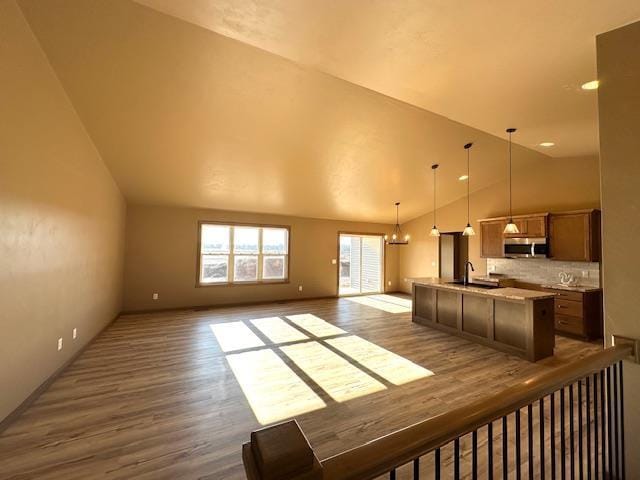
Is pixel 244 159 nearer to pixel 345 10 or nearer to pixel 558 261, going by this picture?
pixel 345 10

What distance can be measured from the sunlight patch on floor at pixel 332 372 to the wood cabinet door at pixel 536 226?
4.66m

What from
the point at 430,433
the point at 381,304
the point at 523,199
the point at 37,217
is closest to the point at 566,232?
the point at 523,199

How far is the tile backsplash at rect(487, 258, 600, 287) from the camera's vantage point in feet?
17.1

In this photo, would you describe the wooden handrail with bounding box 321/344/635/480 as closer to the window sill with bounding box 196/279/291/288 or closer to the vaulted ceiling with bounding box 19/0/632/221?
the vaulted ceiling with bounding box 19/0/632/221

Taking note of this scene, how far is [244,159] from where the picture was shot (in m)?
4.73

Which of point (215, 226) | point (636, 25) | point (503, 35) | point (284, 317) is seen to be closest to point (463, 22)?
point (503, 35)

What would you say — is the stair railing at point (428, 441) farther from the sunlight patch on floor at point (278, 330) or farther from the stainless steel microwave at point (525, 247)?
the stainless steel microwave at point (525, 247)

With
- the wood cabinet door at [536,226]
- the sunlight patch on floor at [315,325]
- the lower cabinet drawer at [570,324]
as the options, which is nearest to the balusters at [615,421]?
the sunlight patch on floor at [315,325]

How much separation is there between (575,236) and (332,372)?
507 centimetres

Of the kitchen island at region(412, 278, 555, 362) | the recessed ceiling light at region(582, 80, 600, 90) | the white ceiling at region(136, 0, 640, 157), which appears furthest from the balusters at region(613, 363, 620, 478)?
the recessed ceiling light at region(582, 80, 600, 90)

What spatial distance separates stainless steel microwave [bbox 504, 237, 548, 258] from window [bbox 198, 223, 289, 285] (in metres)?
5.27

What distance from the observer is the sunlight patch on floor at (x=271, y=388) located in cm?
267

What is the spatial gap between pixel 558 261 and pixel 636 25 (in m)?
4.94

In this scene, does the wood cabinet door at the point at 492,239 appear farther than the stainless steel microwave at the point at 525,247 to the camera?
Yes
